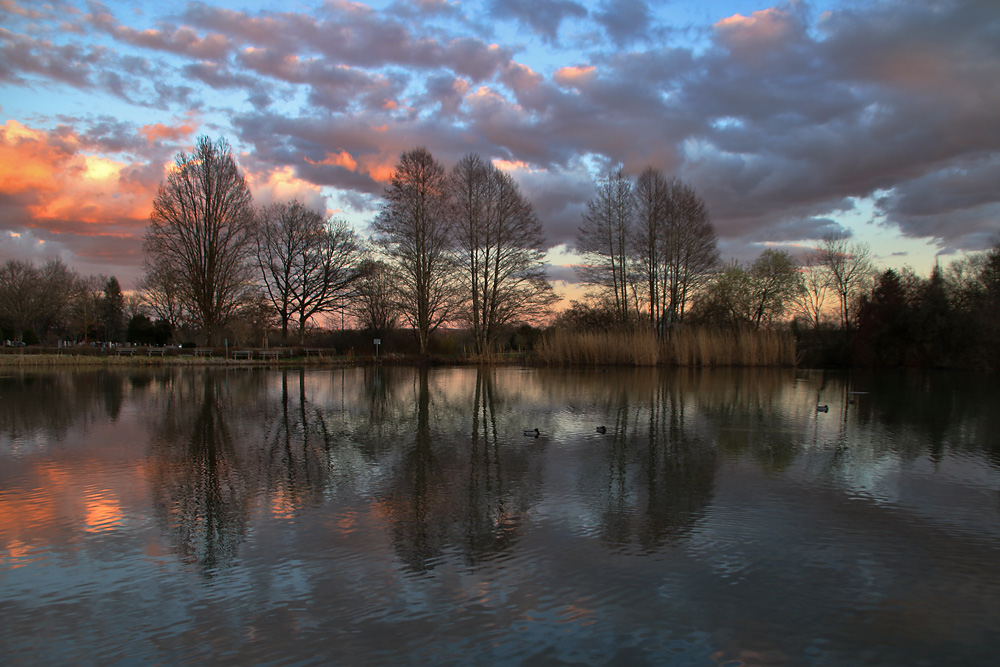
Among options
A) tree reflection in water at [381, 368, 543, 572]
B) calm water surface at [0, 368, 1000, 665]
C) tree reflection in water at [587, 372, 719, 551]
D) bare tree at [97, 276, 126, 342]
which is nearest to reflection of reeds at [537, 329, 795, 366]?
tree reflection in water at [587, 372, 719, 551]

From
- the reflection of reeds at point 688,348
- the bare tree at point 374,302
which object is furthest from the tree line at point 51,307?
the reflection of reeds at point 688,348

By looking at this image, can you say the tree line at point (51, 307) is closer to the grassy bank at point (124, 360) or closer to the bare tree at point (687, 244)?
the grassy bank at point (124, 360)

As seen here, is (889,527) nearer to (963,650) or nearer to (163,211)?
(963,650)

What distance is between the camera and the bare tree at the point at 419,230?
30.3 m

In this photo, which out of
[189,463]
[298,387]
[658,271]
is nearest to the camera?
[189,463]

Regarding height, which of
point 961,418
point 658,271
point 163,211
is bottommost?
point 961,418

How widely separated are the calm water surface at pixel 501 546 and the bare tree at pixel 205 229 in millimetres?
26827

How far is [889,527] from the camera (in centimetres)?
407

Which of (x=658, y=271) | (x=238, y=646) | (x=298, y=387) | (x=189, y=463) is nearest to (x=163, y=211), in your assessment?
(x=298, y=387)

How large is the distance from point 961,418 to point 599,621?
9832 mm

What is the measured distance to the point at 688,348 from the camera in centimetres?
2506

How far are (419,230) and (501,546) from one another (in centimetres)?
2796

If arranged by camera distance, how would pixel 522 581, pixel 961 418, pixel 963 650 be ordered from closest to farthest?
pixel 963 650 < pixel 522 581 < pixel 961 418

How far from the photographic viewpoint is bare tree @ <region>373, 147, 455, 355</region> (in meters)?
30.3
